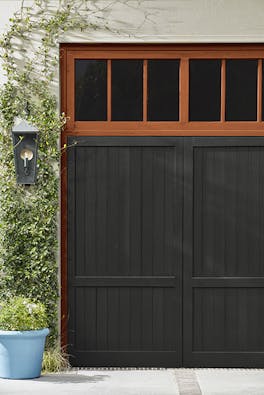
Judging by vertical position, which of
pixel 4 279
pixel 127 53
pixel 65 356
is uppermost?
pixel 127 53

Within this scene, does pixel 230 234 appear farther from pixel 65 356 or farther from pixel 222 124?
pixel 65 356

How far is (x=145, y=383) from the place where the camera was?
29.5 ft

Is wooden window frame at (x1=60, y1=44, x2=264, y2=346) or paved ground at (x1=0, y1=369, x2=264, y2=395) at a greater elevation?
wooden window frame at (x1=60, y1=44, x2=264, y2=346)

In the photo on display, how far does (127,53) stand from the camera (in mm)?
9727

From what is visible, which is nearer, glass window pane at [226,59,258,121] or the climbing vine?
the climbing vine

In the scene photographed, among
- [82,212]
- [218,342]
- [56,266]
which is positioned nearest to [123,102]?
[82,212]

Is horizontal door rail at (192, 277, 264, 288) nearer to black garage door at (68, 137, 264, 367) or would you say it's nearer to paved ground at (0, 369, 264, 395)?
black garage door at (68, 137, 264, 367)

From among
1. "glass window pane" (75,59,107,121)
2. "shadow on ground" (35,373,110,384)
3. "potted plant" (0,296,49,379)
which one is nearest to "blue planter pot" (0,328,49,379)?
"potted plant" (0,296,49,379)

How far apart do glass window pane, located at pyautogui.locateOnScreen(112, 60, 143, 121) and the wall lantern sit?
0.90 metres

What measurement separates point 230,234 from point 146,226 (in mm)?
846

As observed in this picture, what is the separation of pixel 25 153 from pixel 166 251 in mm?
1715

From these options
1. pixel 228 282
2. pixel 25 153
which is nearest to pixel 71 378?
pixel 228 282

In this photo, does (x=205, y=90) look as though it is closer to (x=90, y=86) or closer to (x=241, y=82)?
(x=241, y=82)

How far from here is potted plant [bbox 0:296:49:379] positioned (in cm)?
895
